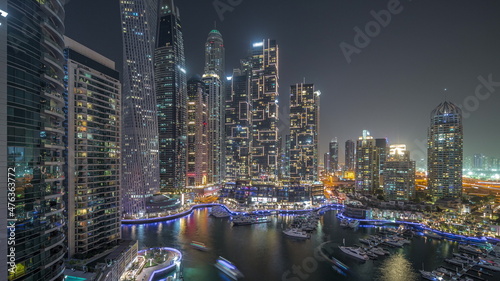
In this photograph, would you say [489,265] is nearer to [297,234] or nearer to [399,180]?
[297,234]

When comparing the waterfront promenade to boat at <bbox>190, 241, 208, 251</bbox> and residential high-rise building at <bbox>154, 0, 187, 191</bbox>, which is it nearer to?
residential high-rise building at <bbox>154, 0, 187, 191</bbox>

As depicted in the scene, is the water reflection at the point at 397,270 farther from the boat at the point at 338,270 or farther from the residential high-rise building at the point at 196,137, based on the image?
the residential high-rise building at the point at 196,137

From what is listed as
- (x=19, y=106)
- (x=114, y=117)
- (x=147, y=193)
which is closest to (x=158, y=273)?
(x=114, y=117)

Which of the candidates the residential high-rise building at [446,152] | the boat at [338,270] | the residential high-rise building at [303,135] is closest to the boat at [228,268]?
the boat at [338,270]

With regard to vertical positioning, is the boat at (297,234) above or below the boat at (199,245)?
below

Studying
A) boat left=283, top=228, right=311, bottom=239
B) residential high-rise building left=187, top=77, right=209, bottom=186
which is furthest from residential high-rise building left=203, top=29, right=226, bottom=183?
boat left=283, top=228, right=311, bottom=239

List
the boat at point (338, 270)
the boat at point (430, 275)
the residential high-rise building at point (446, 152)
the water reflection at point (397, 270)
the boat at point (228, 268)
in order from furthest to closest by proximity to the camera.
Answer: the residential high-rise building at point (446, 152)
the boat at point (338, 270)
the water reflection at point (397, 270)
the boat at point (430, 275)
the boat at point (228, 268)
